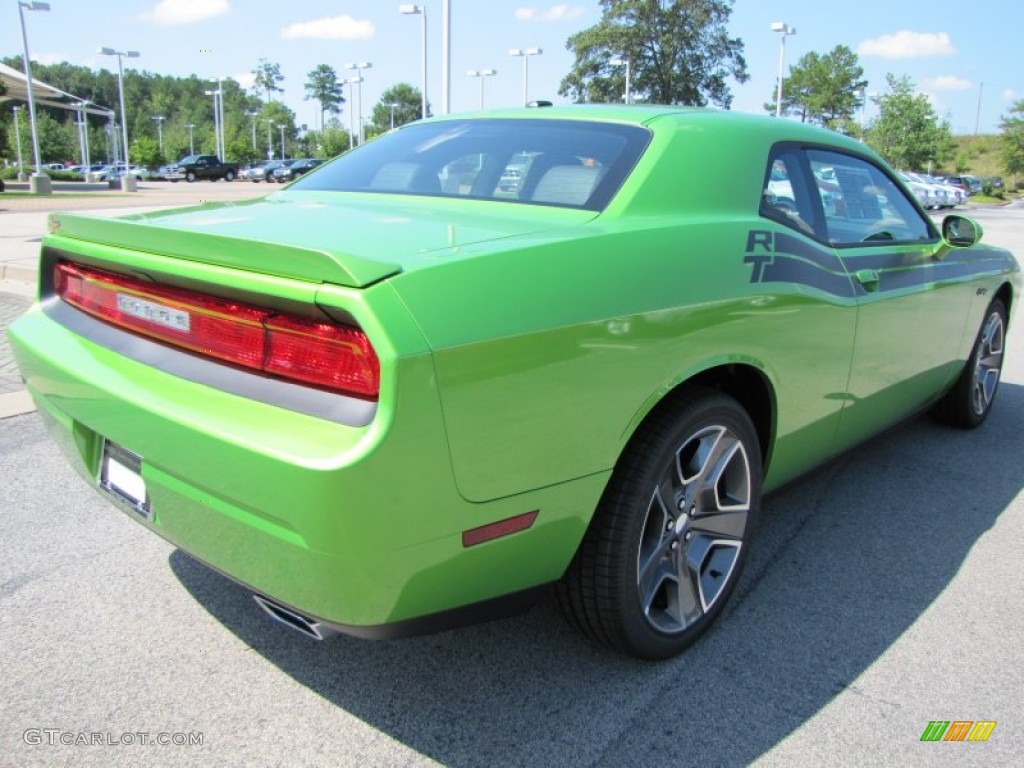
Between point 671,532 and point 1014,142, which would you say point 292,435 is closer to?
point 671,532

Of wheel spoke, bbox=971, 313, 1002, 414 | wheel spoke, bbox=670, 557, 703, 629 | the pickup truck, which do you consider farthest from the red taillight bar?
the pickup truck

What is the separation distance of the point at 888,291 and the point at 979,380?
6.03 feet

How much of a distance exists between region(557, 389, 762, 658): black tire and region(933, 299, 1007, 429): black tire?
2.44 m

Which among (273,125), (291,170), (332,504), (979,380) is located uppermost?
(273,125)

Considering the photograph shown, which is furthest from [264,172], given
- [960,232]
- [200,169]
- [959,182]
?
[960,232]

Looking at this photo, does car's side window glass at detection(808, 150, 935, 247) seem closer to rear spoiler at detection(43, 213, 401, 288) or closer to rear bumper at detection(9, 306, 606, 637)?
rear bumper at detection(9, 306, 606, 637)

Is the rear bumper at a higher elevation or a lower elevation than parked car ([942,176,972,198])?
lower

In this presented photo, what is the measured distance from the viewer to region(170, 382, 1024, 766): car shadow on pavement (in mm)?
2078

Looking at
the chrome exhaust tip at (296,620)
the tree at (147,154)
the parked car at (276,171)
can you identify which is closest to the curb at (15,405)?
the chrome exhaust tip at (296,620)

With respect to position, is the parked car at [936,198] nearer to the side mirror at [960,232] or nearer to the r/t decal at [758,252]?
the side mirror at [960,232]

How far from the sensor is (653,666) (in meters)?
2.38

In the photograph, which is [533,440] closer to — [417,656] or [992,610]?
[417,656]

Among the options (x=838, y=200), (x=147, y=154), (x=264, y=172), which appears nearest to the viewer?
(x=838, y=200)

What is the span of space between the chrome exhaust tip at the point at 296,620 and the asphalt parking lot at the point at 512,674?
0.35 meters
